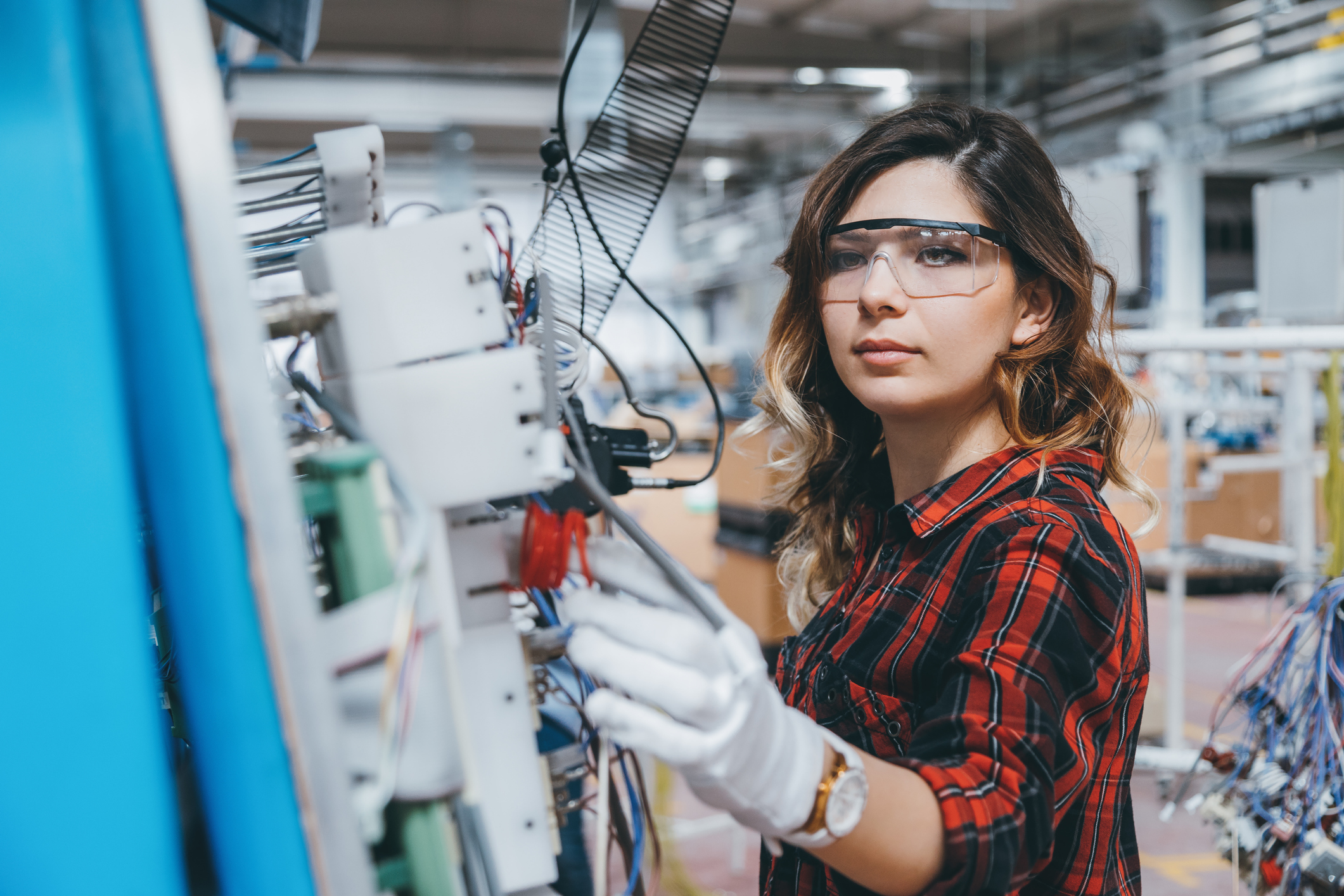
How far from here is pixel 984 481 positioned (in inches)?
33.0

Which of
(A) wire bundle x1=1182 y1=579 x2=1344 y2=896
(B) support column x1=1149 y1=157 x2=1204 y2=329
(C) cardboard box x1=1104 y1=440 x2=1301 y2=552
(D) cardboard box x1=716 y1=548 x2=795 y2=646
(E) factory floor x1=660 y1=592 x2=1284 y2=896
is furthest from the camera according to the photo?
(B) support column x1=1149 y1=157 x2=1204 y2=329

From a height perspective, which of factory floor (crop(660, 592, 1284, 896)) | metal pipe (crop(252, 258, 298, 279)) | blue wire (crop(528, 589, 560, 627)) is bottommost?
factory floor (crop(660, 592, 1284, 896))

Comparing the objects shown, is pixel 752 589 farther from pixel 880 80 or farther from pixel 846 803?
pixel 880 80

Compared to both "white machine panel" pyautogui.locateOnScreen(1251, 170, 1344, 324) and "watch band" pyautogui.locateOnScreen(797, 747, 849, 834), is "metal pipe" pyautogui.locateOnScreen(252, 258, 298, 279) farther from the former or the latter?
"white machine panel" pyautogui.locateOnScreen(1251, 170, 1344, 324)

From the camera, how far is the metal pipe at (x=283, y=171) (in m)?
0.71

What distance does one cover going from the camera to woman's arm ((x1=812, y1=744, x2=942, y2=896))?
1.90ft

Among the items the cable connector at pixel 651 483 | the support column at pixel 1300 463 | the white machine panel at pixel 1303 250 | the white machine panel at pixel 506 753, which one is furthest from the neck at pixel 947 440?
the white machine panel at pixel 1303 250

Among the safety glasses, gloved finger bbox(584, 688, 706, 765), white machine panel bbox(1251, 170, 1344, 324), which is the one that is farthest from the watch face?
white machine panel bbox(1251, 170, 1344, 324)

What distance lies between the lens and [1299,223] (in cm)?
282

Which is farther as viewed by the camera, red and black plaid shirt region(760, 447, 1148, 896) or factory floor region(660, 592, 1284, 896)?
factory floor region(660, 592, 1284, 896)

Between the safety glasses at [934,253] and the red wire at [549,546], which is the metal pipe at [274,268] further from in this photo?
the safety glasses at [934,253]

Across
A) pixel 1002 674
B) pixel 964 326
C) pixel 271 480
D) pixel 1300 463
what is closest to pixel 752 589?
pixel 1300 463

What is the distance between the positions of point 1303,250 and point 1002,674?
2812mm

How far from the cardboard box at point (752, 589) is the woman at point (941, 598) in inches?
101
